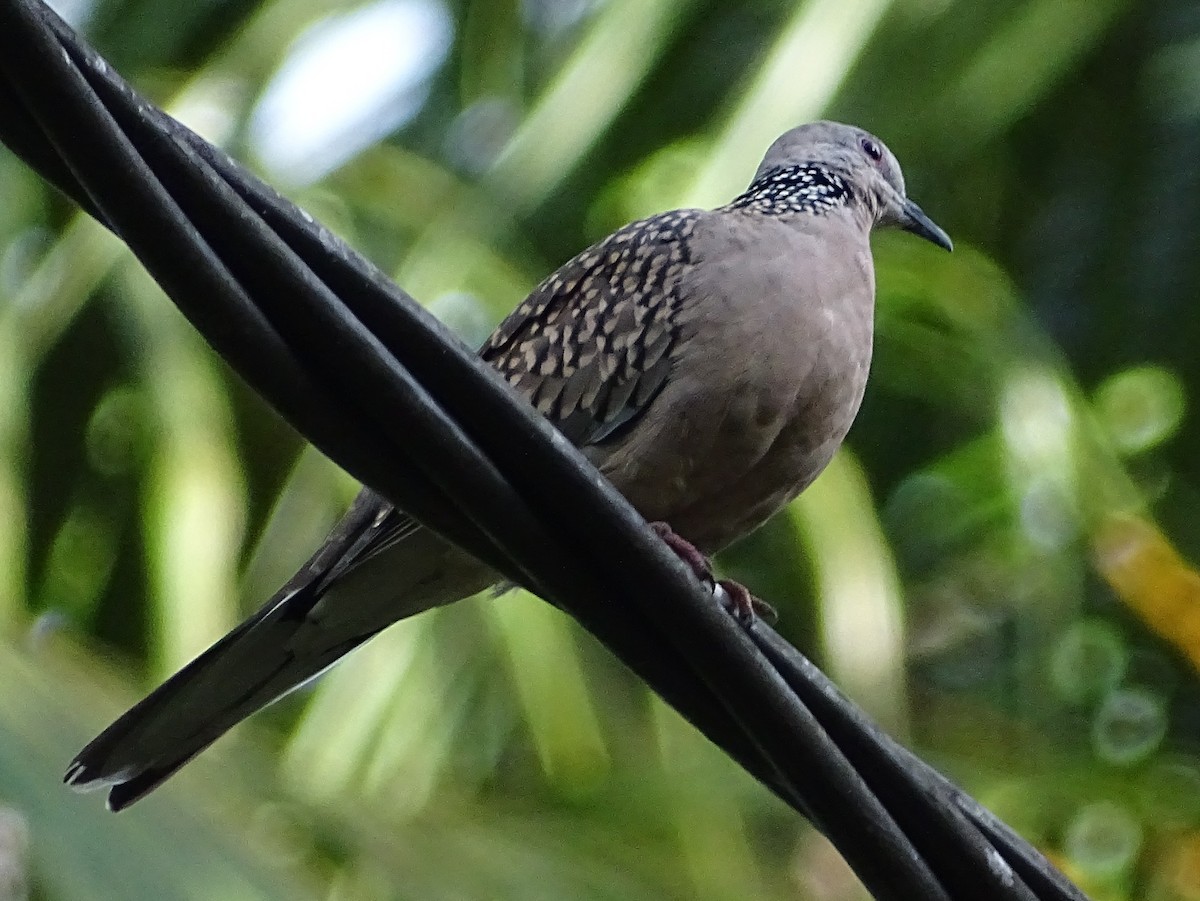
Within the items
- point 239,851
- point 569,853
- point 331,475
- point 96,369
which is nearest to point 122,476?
point 96,369

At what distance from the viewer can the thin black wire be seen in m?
1.48

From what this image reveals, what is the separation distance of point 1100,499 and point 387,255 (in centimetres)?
171

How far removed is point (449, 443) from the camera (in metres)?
1.67

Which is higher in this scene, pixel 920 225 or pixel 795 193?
pixel 795 193

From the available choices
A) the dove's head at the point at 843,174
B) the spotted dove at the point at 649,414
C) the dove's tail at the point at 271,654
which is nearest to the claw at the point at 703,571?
the spotted dove at the point at 649,414

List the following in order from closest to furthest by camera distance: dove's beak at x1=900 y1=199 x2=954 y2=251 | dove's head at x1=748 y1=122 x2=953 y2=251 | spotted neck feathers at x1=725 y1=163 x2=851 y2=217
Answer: spotted neck feathers at x1=725 y1=163 x2=851 y2=217, dove's head at x1=748 y1=122 x2=953 y2=251, dove's beak at x1=900 y1=199 x2=954 y2=251

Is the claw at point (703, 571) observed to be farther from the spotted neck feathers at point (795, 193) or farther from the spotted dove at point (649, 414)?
the spotted neck feathers at point (795, 193)

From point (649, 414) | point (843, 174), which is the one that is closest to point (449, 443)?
point (649, 414)

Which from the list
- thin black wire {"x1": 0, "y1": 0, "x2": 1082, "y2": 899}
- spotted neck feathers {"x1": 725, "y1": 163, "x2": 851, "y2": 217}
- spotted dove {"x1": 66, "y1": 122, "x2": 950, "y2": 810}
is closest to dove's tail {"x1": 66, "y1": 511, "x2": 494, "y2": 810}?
spotted dove {"x1": 66, "y1": 122, "x2": 950, "y2": 810}

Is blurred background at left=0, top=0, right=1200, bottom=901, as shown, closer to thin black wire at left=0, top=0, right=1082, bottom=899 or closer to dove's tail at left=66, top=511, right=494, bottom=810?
dove's tail at left=66, top=511, right=494, bottom=810

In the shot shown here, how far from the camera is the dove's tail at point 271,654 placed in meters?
2.61

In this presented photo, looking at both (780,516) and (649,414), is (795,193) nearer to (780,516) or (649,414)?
(649,414)

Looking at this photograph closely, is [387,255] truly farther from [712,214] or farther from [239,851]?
[239,851]

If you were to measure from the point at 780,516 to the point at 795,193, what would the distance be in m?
1.14
